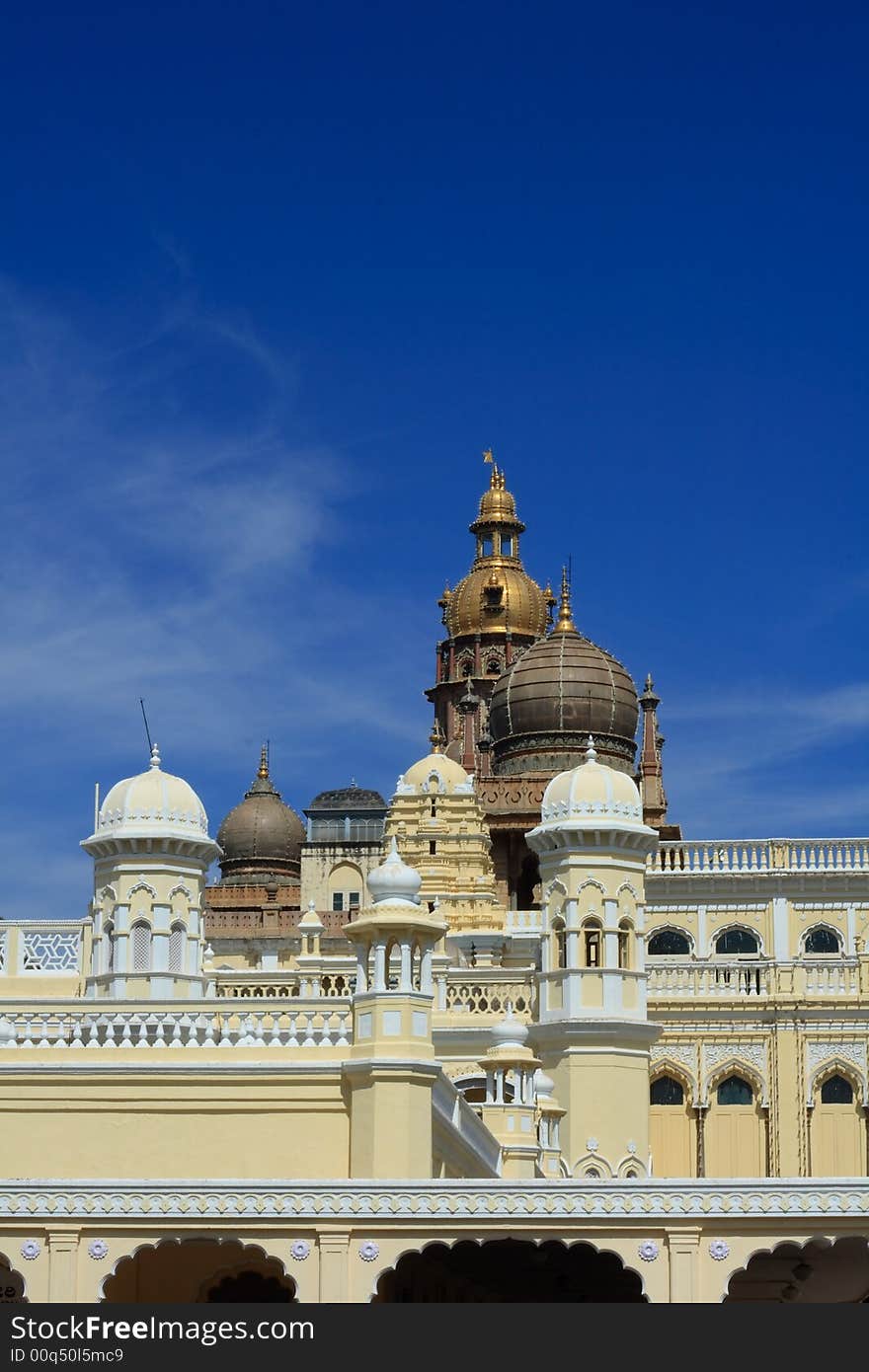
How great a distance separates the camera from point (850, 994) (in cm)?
4184

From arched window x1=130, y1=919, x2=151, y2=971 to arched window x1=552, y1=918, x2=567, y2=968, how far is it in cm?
673

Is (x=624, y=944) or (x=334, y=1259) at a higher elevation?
Result: (x=624, y=944)

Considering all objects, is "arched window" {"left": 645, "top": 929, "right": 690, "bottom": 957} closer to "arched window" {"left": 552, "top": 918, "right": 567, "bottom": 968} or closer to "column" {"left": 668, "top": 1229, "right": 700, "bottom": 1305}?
"arched window" {"left": 552, "top": 918, "right": 567, "bottom": 968}

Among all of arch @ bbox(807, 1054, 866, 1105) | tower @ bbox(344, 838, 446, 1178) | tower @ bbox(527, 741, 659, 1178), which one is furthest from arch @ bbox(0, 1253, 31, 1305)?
arch @ bbox(807, 1054, 866, 1105)

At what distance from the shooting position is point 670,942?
47156mm

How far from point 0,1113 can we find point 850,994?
19.6 metres

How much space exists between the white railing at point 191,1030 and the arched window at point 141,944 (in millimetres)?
12681

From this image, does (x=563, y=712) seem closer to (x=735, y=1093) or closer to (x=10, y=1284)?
(x=735, y=1093)

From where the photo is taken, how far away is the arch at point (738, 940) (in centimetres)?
4669

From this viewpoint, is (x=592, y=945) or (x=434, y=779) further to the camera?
(x=434, y=779)

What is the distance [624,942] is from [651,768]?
22818 millimetres

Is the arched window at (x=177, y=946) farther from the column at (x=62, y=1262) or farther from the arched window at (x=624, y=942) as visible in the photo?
the column at (x=62, y=1262)

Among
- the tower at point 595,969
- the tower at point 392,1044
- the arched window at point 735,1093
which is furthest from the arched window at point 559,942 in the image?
the tower at point 392,1044

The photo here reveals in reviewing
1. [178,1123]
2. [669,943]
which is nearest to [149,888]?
[669,943]
